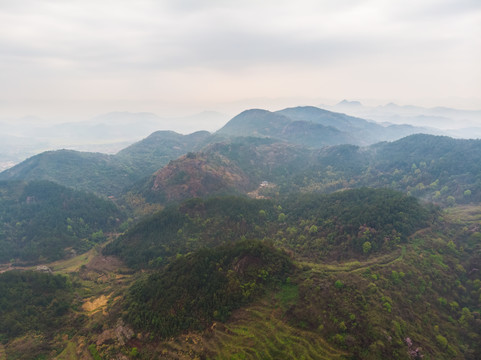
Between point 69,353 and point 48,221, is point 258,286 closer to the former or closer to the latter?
Result: point 69,353

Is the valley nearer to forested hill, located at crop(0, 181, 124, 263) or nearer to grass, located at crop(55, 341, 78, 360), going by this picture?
grass, located at crop(55, 341, 78, 360)

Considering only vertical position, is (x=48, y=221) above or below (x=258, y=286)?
above

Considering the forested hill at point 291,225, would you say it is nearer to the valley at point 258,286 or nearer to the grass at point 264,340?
the valley at point 258,286

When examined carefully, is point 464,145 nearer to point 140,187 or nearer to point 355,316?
point 355,316

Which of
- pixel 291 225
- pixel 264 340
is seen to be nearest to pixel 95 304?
pixel 264 340

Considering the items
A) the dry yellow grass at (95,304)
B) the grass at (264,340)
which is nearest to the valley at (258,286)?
the grass at (264,340)

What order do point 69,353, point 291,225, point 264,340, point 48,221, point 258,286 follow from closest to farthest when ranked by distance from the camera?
point 264,340
point 69,353
point 258,286
point 291,225
point 48,221

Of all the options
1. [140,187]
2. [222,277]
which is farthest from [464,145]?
[140,187]

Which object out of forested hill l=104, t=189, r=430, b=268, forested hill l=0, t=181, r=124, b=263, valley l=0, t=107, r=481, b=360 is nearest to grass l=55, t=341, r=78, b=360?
valley l=0, t=107, r=481, b=360
